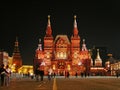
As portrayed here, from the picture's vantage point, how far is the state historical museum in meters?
154

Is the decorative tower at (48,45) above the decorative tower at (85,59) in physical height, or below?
above

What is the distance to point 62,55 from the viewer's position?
158750 millimetres

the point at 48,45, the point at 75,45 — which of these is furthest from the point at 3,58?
the point at 75,45

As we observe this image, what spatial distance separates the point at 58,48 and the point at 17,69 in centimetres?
2671

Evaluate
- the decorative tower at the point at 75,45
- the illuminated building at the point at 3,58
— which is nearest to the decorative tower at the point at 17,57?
the decorative tower at the point at 75,45

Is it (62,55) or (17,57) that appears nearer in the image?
(62,55)

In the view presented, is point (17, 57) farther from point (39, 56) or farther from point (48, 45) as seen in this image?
point (39, 56)

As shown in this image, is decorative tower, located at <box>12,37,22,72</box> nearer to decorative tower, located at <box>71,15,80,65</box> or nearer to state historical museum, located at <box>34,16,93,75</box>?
state historical museum, located at <box>34,16,93,75</box>

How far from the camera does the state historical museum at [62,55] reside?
505ft

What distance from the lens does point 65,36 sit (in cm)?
16688

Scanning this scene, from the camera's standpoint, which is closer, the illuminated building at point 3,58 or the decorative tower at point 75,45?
the illuminated building at point 3,58

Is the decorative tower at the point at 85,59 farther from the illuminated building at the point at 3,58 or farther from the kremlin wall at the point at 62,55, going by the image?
the illuminated building at the point at 3,58

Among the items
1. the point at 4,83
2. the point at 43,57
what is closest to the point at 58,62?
the point at 43,57

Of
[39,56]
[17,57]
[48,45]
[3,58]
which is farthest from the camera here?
[17,57]
